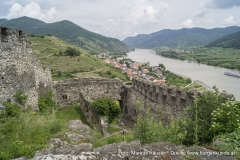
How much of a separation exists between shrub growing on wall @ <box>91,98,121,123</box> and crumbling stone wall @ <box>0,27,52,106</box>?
4.30 meters

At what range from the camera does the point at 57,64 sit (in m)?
77.6

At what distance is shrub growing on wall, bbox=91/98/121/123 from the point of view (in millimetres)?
13629

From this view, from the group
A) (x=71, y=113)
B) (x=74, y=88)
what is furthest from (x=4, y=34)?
(x=74, y=88)

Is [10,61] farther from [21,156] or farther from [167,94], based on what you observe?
[167,94]

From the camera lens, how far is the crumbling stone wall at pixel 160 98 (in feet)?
29.7

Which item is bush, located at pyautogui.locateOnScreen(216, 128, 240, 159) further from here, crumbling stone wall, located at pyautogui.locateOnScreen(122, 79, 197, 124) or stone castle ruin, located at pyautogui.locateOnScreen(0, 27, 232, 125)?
stone castle ruin, located at pyautogui.locateOnScreen(0, 27, 232, 125)

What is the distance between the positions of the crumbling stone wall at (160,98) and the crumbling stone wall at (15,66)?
16.3 feet

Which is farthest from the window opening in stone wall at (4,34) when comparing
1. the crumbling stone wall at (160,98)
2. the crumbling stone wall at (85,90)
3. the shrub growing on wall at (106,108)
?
the crumbling stone wall at (85,90)

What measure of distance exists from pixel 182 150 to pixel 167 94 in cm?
650

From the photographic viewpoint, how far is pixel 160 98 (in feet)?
36.2

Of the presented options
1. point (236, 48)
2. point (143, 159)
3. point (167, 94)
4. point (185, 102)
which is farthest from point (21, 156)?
point (236, 48)

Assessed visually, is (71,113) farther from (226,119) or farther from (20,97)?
(226,119)

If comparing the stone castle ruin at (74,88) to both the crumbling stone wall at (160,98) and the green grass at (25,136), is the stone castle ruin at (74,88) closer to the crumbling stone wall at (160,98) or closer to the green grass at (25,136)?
the crumbling stone wall at (160,98)

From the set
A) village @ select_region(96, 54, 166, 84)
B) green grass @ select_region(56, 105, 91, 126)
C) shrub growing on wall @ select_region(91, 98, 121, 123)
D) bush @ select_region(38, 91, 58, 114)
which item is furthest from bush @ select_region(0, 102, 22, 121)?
village @ select_region(96, 54, 166, 84)
